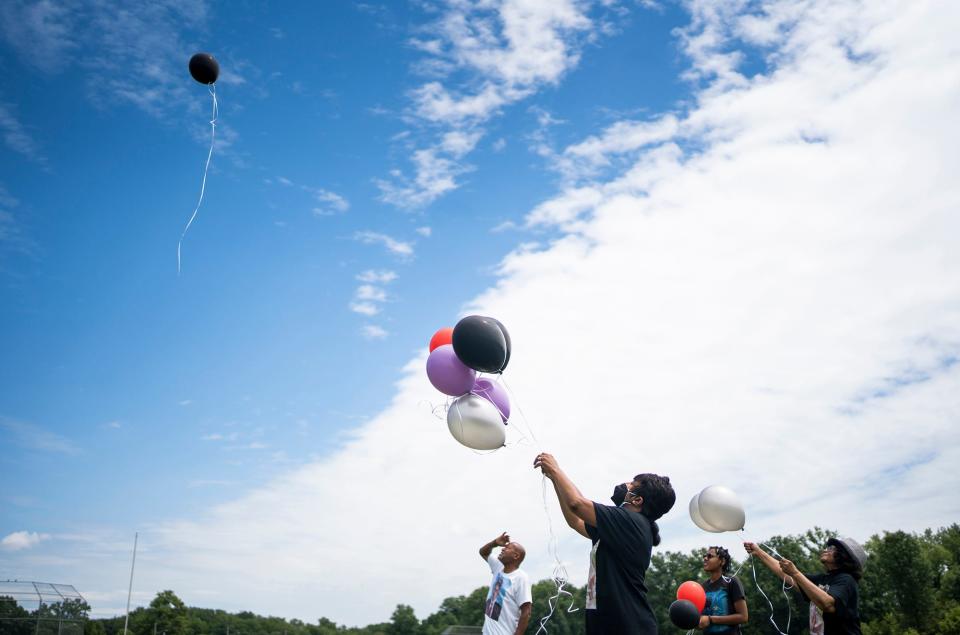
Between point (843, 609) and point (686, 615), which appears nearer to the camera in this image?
point (843, 609)

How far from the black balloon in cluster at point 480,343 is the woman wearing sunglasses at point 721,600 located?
3042 mm

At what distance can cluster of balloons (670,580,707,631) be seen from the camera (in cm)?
595

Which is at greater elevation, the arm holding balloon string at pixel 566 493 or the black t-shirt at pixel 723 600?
the arm holding balloon string at pixel 566 493

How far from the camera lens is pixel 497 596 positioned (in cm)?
664

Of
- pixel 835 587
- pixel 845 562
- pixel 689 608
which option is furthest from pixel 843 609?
pixel 689 608

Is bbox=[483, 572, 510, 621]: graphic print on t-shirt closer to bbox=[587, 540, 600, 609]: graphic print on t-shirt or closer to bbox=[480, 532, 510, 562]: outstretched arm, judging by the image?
bbox=[480, 532, 510, 562]: outstretched arm

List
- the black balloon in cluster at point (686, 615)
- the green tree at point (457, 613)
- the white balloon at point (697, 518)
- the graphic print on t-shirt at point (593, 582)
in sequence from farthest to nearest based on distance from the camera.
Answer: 1. the green tree at point (457, 613)
2. the white balloon at point (697, 518)
3. the black balloon in cluster at point (686, 615)
4. the graphic print on t-shirt at point (593, 582)

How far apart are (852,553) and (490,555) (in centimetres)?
336

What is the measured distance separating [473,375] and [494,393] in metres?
0.27

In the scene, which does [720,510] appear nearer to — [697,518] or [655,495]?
[697,518]

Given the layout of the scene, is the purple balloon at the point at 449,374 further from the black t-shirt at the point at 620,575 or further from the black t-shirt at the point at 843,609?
the black t-shirt at the point at 843,609

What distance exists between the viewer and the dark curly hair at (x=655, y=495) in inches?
163

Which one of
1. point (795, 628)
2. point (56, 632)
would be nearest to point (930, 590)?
point (795, 628)

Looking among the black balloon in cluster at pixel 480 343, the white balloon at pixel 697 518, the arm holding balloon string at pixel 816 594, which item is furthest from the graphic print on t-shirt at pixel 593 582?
the white balloon at pixel 697 518
